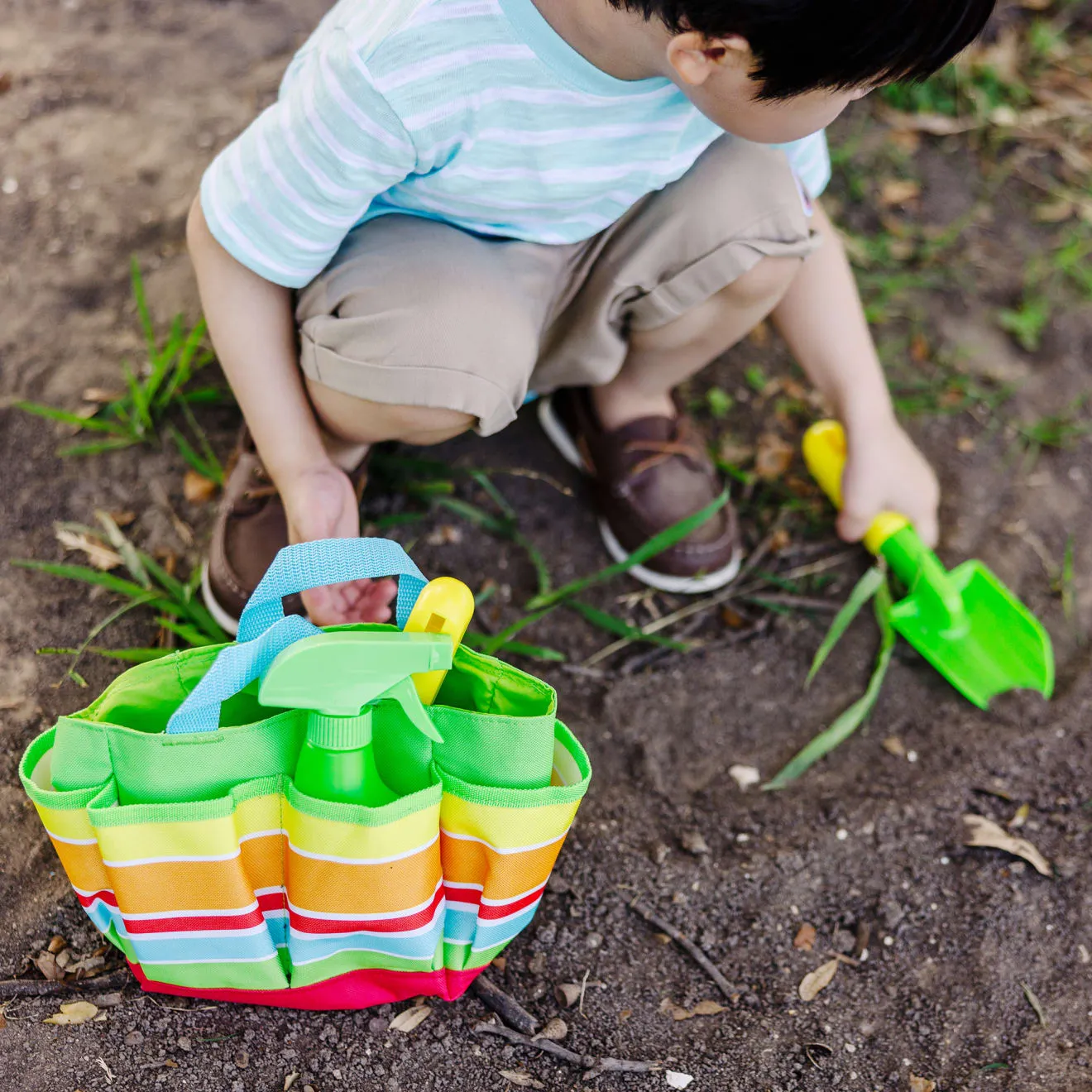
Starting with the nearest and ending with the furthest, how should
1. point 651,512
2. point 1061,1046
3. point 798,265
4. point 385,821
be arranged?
1. point 385,821
2. point 1061,1046
3. point 798,265
4. point 651,512

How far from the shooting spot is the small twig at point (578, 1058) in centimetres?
118

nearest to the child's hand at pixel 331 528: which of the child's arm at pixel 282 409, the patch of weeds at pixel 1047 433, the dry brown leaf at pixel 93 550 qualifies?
the child's arm at pixel 282 409

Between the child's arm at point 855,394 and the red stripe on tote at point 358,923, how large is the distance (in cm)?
94

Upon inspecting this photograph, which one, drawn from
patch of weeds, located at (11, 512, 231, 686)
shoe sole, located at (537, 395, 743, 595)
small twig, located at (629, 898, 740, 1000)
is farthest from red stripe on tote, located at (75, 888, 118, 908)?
shoe sole, located at (537, 395, 743, 595)

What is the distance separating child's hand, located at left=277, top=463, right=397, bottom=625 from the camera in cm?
130

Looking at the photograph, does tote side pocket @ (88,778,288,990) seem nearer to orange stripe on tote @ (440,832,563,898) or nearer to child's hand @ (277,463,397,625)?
orange stripe on tote @ (440,832,563,898)

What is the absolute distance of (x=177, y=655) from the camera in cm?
104

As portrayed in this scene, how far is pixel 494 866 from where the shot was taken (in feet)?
3.42

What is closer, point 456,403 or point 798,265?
point 456,403

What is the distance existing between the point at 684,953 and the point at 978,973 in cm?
37

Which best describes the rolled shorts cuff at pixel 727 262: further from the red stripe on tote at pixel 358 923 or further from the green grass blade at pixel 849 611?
the red stripe on tote at pixel 358 923

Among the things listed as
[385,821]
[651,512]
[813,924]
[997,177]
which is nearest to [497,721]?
[385,821]

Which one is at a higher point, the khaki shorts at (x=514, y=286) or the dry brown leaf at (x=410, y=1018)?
the khaki shorts at (x=514, y=286)

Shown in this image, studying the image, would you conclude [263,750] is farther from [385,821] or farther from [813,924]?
[813,924]
